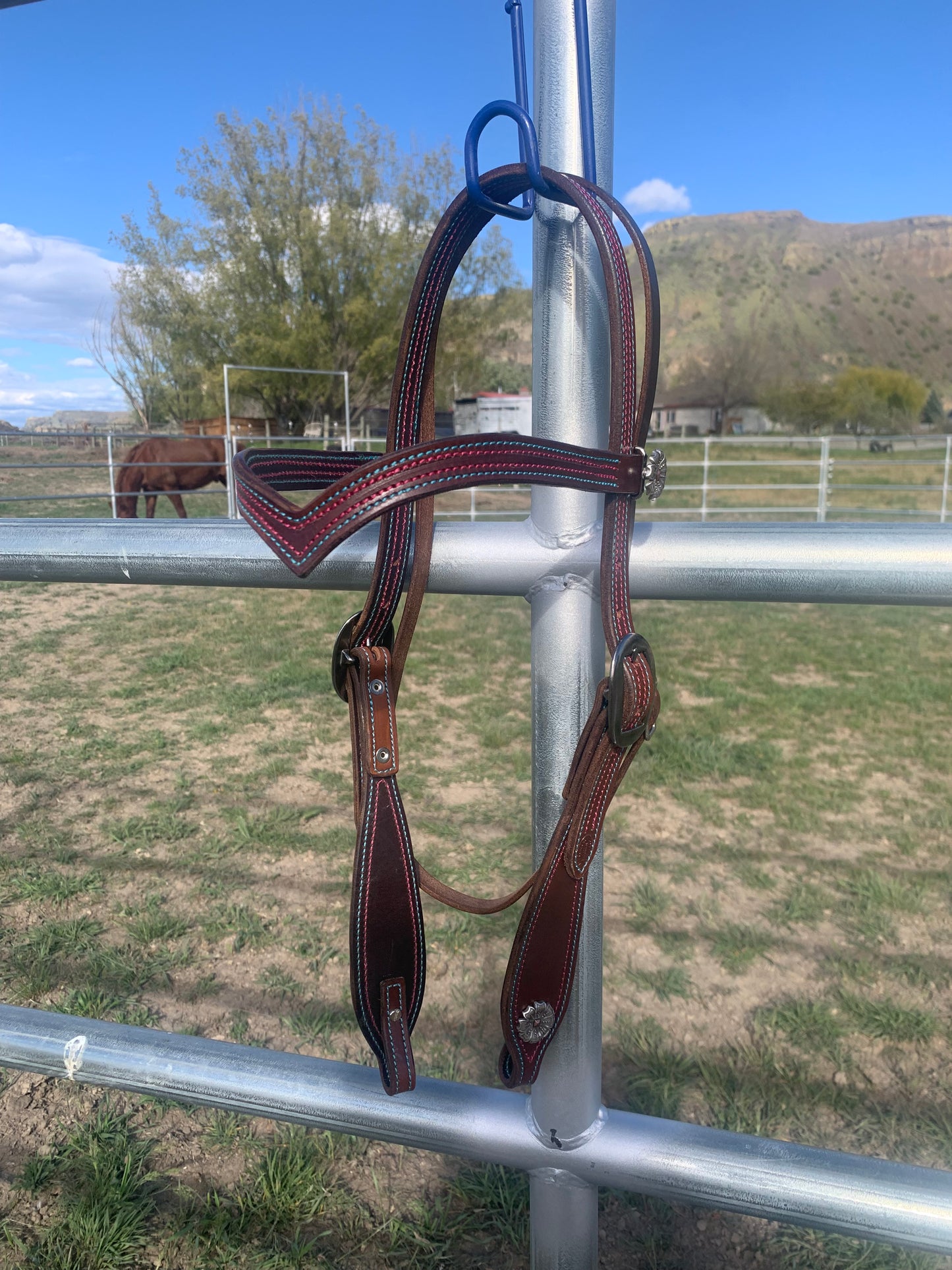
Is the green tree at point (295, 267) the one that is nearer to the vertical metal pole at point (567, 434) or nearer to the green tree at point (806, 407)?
the vertical metal pole at point (567, 434)

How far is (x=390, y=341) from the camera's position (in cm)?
1549

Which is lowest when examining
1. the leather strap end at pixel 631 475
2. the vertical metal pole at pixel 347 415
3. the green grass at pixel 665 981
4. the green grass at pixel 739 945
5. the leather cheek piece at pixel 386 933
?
the green grass at pixel 739 945

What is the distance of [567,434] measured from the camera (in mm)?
509

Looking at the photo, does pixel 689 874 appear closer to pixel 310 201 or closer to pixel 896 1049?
pixel 896 1049

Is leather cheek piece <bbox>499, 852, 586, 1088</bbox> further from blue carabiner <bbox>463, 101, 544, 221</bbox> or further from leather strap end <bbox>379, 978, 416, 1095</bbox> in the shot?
blue carabiner <bbox>463, 101, 544, 221</bbox>

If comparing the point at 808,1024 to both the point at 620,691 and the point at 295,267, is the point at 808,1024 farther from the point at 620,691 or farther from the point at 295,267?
the point at 295,267

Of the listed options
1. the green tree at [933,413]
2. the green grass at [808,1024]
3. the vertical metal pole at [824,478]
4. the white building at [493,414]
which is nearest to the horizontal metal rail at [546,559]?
the green grass at [808,1024]

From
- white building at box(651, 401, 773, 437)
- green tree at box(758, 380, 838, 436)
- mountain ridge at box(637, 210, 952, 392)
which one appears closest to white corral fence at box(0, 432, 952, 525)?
green tree at box(758, 380, 838, 436)

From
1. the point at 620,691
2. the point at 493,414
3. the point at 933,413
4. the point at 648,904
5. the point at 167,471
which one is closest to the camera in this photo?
the point at 620,691

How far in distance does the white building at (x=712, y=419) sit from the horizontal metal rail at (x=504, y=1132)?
54145 mm

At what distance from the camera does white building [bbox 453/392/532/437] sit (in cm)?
1666

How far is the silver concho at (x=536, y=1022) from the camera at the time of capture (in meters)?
0.52

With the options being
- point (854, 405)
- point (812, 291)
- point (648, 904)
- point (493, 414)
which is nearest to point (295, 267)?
point (493, 414)

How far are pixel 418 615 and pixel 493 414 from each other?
1872 cm
